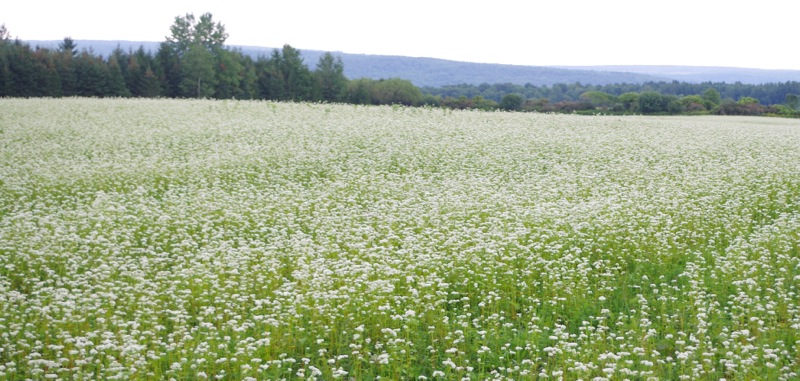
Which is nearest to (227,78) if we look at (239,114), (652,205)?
(239,114)

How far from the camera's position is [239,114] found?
30.6 metres

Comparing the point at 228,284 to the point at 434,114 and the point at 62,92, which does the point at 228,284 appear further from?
the point at 62,92

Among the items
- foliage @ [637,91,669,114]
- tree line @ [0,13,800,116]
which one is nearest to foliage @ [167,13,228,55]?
tree line @ [0,13,800,116]

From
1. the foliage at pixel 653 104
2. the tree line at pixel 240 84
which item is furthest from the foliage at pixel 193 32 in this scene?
the foliage at pixel 653 104

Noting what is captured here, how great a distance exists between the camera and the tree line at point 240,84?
52875 mm

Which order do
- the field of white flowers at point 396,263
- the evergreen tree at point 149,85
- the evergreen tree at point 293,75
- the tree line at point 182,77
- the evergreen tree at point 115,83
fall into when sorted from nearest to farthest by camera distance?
1. the field of white flowers at point 396,263
2. the tree line at point 182,77
3. the evergreen tree at point 115,83
4. the evergreen tree at point 149,85
5. the evergreen tree at point 293,75

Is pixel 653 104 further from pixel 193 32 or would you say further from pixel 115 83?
pixel 193 32

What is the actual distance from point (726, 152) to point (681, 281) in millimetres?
13092

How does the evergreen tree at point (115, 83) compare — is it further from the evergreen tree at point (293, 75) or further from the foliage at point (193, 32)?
the foliage at point (193, 32)

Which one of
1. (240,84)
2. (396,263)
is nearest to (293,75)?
(240,84)

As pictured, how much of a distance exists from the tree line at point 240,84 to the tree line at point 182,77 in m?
0.08

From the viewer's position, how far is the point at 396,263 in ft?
29.3

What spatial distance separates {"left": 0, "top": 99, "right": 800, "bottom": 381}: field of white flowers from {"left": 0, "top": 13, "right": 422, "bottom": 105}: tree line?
3936 cm

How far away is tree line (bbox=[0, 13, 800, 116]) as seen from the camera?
173 ft
